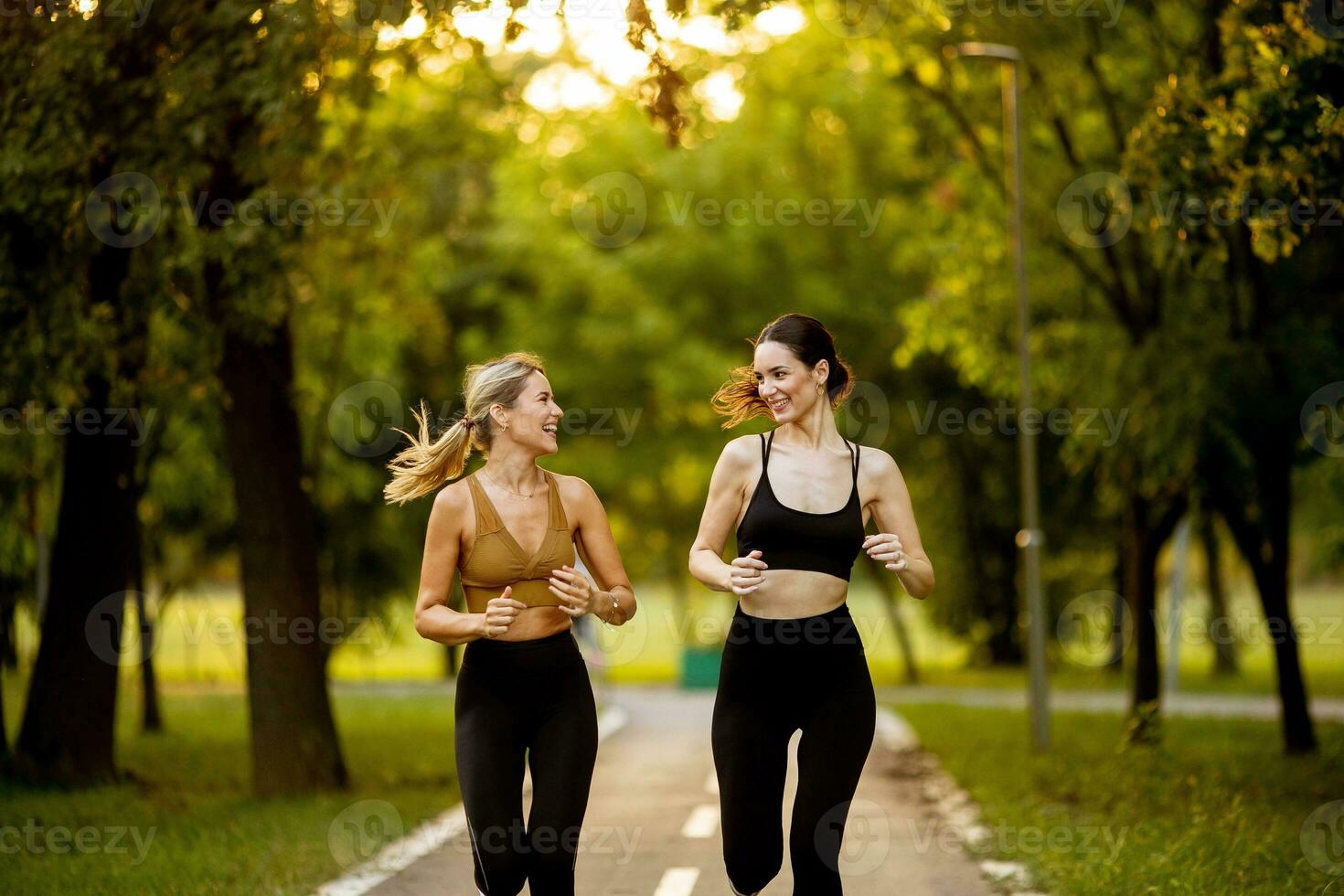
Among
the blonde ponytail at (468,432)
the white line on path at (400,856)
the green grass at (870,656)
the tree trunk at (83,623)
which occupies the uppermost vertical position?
the blonde ponytail at (468,432)

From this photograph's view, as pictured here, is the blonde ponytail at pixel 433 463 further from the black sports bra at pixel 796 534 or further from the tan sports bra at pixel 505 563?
the black sports bra at pixel 796 534

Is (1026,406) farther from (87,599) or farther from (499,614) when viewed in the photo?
(499,614)

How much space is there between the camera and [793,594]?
5094 mm

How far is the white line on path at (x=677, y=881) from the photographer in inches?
299

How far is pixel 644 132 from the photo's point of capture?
2916 centimetres

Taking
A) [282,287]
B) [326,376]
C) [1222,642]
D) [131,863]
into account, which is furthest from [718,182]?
[131,863]

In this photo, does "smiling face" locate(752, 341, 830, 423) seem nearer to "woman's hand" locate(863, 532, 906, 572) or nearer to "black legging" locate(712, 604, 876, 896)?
"woman's hand" locate(863, 532, 906, 572)

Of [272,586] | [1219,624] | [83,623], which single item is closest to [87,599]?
[83,623]

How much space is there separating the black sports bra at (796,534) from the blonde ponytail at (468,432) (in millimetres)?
886

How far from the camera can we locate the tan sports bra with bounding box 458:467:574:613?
523 centimetres

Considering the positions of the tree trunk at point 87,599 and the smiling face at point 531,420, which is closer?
the smiling face at point 531,420

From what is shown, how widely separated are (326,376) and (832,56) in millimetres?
10789

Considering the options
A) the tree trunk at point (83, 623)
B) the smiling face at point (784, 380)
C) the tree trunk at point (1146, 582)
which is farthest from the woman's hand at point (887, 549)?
the tree trunk at point (1146, 582)

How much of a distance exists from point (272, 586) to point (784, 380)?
7199 millimetres
